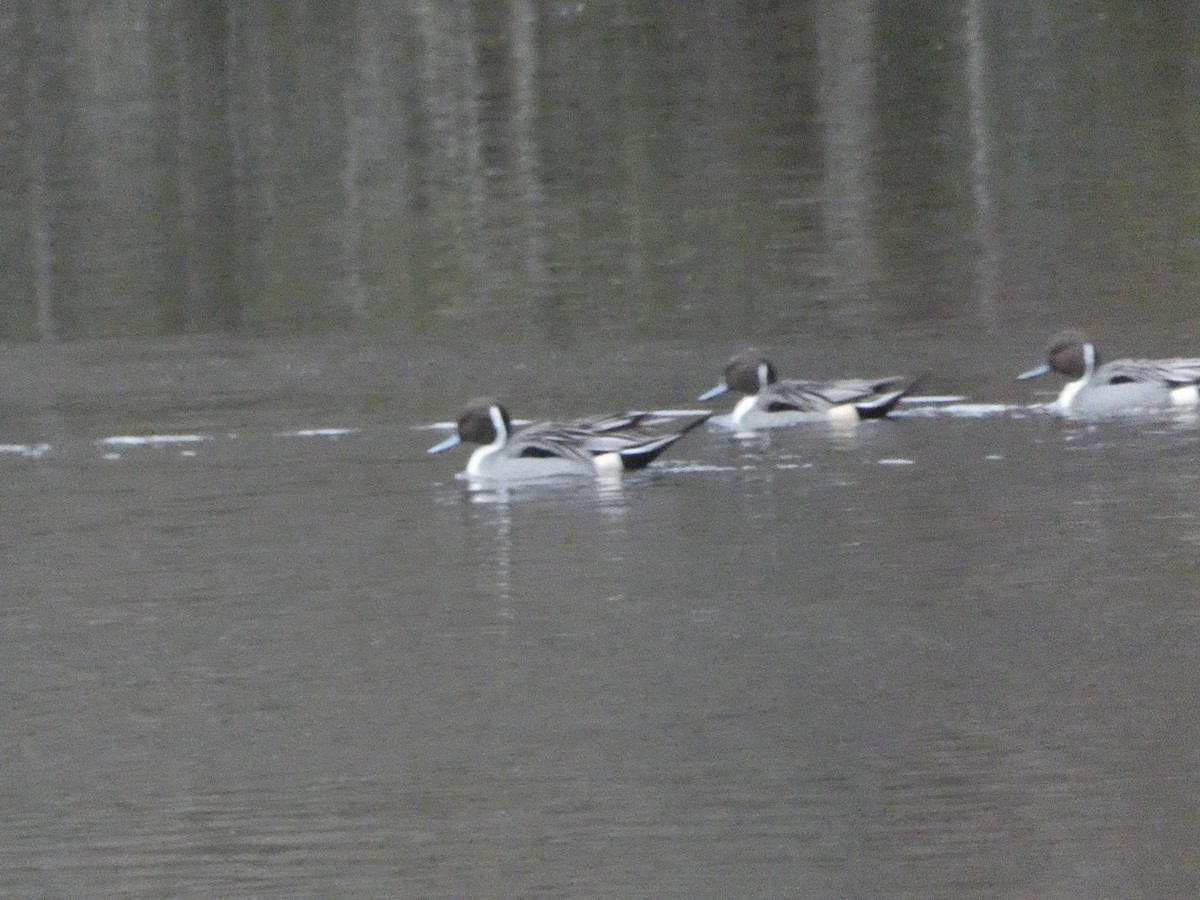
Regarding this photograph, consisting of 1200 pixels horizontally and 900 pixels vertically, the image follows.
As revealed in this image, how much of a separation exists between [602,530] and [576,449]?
1.64m

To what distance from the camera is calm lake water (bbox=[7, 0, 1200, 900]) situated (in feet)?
26.4

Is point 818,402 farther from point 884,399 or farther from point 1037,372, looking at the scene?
point 1037,372

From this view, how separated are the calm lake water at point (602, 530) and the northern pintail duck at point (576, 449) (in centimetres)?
28

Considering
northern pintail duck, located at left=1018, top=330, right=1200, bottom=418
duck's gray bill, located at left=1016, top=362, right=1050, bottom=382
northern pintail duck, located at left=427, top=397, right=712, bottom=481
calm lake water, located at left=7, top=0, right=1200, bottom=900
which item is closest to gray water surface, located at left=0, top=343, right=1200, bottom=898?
calm lake water, located at left=7, top=0, right=1200, bottom=900

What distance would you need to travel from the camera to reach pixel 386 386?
17828 millimetres

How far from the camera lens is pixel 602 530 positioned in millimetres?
12922

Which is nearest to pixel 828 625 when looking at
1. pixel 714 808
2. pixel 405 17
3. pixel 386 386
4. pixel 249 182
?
pixel 714 808

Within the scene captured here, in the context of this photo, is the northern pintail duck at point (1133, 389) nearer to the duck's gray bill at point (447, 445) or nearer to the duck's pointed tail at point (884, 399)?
the duck's pointed tail at point (884, 399)

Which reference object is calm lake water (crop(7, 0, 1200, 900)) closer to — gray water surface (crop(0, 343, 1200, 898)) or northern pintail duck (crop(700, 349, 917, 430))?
gray water surface (crop(0, 343, 1200, 898))

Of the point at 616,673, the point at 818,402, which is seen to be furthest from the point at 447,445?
the point at 616,673

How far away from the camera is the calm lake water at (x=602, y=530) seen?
26.4 ft

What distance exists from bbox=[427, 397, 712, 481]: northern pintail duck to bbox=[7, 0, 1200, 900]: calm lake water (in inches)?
11.1

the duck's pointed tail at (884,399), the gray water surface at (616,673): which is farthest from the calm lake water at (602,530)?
the duck's pointed tail at (884,399)

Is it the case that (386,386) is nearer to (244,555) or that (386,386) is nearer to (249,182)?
(244,555)
